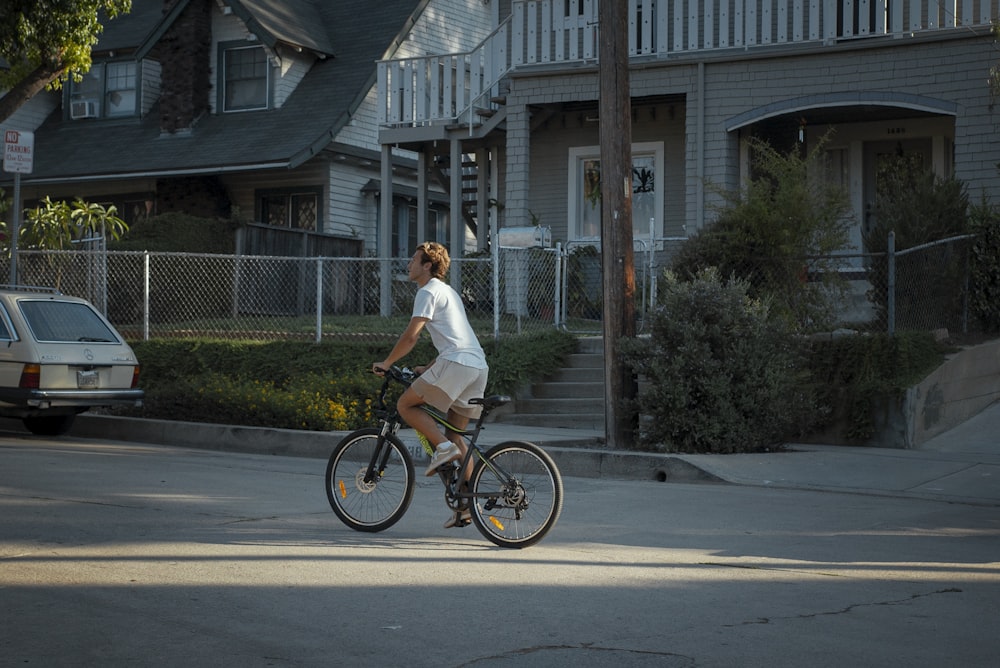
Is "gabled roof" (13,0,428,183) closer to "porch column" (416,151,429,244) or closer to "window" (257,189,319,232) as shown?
"window" (257,189,319,232)

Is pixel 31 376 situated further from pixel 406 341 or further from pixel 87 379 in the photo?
pixel 406 341

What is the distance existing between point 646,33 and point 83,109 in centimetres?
1543

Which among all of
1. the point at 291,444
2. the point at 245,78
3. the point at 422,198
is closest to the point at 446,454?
the point at 291,444

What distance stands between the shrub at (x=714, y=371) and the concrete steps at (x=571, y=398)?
101 inches

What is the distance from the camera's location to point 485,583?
671 centimetres

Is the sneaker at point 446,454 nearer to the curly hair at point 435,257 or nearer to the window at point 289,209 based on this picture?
the curly hair at point 435,257

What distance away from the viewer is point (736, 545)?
26.7ft

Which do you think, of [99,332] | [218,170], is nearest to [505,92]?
[218,170]

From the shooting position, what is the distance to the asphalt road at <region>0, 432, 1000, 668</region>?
538 centimetres

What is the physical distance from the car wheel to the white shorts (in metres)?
8.30

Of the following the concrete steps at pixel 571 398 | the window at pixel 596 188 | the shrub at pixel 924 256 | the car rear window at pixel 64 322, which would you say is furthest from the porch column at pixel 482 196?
the car rear window at pixel 64 322

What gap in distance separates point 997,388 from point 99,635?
12664 millimetres

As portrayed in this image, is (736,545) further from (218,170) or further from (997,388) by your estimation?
(218,170)

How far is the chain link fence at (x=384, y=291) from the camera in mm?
15062
